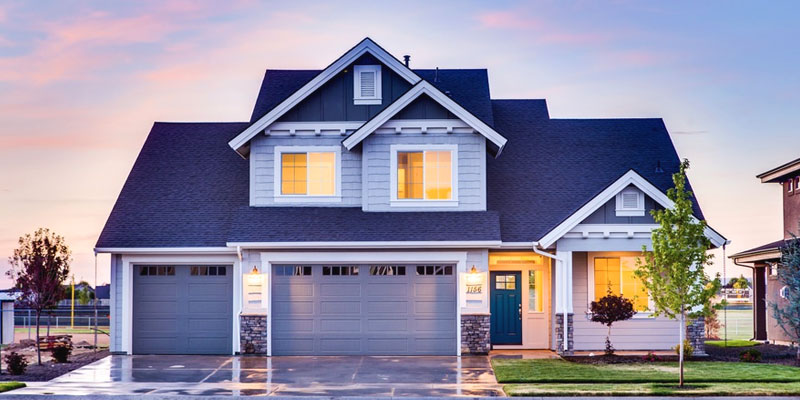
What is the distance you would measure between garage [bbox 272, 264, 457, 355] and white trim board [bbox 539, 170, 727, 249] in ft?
9.94

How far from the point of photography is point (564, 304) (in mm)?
22828

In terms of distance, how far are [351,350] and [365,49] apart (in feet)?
25.9

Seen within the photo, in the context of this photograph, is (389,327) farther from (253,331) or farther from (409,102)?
(409,102)

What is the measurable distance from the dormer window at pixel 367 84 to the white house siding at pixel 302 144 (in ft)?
A: 4.05

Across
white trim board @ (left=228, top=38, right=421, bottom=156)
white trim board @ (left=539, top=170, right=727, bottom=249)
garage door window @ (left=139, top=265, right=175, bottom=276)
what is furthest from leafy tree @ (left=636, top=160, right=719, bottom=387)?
garage door window @ (left=139, top=265, right=175, bottom=276)

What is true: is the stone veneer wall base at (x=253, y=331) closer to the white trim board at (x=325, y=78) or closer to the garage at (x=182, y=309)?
the garage at (x=182, y=309)

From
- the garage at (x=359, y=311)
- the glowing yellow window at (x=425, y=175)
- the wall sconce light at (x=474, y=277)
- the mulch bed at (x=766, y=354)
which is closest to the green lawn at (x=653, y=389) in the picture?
the mulch bed at (x=766, y=354)

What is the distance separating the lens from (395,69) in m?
24.6

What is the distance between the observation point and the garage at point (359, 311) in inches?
929

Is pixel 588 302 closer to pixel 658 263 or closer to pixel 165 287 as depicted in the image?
pixel 658 263

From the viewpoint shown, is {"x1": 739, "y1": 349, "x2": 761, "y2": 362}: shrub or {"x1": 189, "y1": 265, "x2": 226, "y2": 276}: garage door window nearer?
{"x1": 739, "y1": 349, "x2": 761, "y2": 362}: shrub

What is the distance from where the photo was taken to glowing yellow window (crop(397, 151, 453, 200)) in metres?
24.0

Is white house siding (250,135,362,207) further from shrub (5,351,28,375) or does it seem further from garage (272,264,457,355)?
shrub (5,351,28,375)

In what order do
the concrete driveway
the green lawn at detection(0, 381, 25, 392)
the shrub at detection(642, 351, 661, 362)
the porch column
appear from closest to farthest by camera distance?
the concrete driveway
the green lawn at detection(0, 381, 25, 392)
the shrub at detection(642, 351, 661, 362)
the porch column
